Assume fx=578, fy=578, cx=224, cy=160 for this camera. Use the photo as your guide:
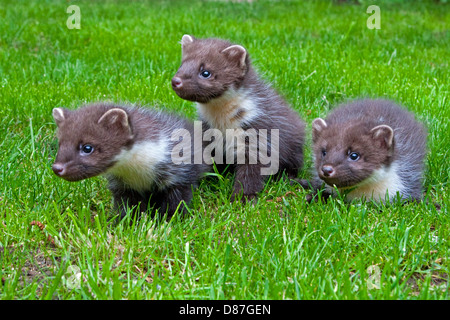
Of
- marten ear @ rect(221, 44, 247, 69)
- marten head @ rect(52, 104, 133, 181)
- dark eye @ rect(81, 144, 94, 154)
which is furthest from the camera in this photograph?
marten ear @ rect(221, 44, 247, 69)

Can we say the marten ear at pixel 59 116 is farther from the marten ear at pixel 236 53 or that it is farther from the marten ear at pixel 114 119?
the marten ear at pixel 236 53

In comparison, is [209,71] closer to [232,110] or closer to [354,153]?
[232,110]

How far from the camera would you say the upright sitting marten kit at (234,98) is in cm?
553

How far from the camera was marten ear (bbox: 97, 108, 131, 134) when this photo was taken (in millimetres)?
4680

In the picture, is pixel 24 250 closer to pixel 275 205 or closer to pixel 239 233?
pixel 239 233

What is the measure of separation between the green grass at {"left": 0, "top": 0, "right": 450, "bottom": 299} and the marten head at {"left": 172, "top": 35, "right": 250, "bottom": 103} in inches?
37.4

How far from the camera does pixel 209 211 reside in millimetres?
5168

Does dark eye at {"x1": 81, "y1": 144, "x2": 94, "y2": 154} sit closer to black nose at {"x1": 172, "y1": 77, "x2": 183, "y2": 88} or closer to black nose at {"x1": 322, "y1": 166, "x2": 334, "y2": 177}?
black nose at {"x1": 172, "y1": 77, "x2": 183, "y2": 88}

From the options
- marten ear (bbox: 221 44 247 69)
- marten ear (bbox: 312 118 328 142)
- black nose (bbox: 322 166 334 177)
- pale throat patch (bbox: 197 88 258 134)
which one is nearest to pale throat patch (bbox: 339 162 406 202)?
black nose (bbox: 322 166 334 177)

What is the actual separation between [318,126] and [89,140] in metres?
2.16

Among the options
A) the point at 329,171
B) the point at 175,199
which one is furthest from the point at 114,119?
the point at 329,171

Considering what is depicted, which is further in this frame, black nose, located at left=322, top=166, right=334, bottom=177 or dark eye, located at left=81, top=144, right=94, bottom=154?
black nose, located at left=322, top=166, right=334, bottom=177
